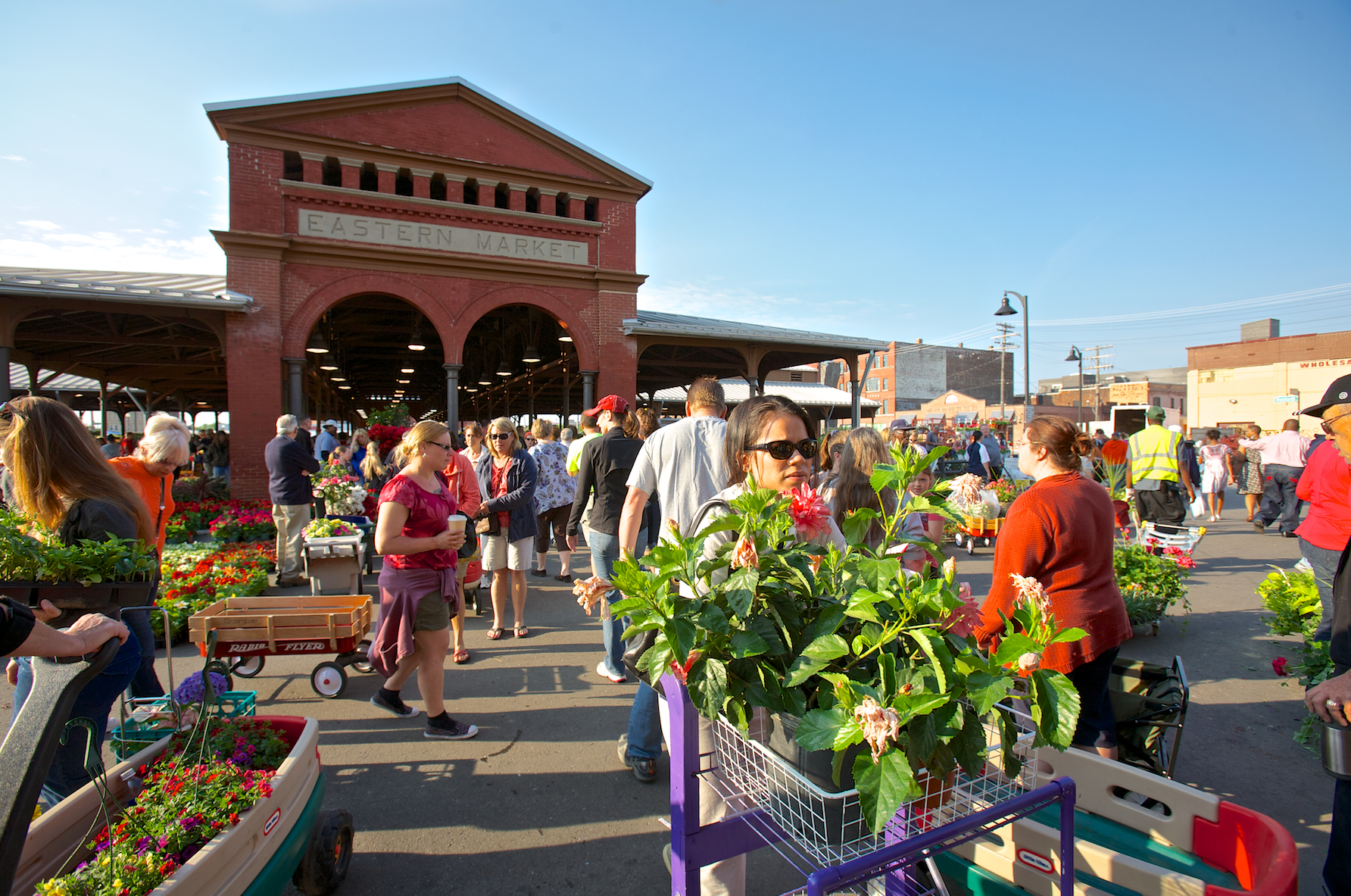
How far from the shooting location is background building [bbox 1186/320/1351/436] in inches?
1614

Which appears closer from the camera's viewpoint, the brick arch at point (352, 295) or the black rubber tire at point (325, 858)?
the black rubber tire at point (325, 858)

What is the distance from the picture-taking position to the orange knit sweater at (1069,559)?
279 centimetres

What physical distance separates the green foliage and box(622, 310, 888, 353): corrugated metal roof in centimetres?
1372

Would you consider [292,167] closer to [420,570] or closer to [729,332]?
[729,332]

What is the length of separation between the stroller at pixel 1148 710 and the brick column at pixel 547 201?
15.1 meters

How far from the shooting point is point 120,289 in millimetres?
11500

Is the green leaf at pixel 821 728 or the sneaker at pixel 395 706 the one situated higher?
the green leaf at pixel 821 728

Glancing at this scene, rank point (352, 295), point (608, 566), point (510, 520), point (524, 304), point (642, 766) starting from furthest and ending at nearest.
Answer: point (524, 304) → point (352, 295) → point (510, 520) → point (608, 566) → point (642, 766)

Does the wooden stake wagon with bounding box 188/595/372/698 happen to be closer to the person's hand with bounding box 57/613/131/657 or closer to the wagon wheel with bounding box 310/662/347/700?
the wagon wheel with bounding box 310/662/347/700

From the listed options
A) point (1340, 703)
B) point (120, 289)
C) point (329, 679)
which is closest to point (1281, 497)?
point (1340, 703)

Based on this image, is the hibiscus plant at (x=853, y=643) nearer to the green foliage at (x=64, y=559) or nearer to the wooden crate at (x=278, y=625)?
the green foliage at (x=64, y=559)

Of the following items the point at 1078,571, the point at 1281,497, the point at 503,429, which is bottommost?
the point at 1281,497

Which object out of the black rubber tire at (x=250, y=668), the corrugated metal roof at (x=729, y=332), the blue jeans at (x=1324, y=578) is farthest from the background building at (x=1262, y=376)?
the black rubber tire at (x=250, y=668)

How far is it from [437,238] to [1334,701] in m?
15.4
